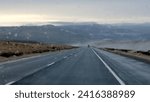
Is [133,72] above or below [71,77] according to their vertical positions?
below

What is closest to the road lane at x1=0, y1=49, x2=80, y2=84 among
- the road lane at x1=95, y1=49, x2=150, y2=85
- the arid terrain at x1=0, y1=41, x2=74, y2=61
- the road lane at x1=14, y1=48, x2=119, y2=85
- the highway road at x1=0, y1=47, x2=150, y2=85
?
the highway road at x1=0, y1=47, x2=150, y2=85

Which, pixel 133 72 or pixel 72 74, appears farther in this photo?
pixel 133 72

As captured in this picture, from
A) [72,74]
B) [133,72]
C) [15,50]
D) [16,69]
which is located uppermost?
[72,74]

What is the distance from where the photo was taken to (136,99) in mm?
13438

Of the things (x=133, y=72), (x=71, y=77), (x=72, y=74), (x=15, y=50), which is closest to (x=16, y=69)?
(x=72, y=74)

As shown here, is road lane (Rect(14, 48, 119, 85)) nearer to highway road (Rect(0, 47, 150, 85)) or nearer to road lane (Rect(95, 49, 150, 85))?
highway road (Rect(0, 47, 150, 85))

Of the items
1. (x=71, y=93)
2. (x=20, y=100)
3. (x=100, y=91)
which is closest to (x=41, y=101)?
(x=20, y=100)

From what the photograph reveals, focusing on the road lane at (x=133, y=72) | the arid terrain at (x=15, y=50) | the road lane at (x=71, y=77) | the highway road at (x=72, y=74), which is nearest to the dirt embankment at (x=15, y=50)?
the arid terrain at (x=15, y=50)

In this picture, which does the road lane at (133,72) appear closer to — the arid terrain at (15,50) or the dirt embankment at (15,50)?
the arid terrain at (15,50)

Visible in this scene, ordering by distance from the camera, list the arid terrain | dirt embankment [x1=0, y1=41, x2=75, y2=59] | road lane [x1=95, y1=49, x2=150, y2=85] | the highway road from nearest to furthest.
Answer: the highway road < road lane [x1=95, y1=49, x2=150, y2=85] < the arid terrain < dirt embankment [x1=0, y1=41, x2=75, y2=59]

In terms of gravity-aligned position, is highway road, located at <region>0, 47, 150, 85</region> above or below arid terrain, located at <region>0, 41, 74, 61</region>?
above

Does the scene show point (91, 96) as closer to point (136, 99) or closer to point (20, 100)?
point (136, 99)

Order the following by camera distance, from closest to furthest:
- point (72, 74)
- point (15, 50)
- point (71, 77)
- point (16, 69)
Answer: point (71, 77), point (72, 74), point (16, 69), point (15, 50)

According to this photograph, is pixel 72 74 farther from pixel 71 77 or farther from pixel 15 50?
pixel 15 50
